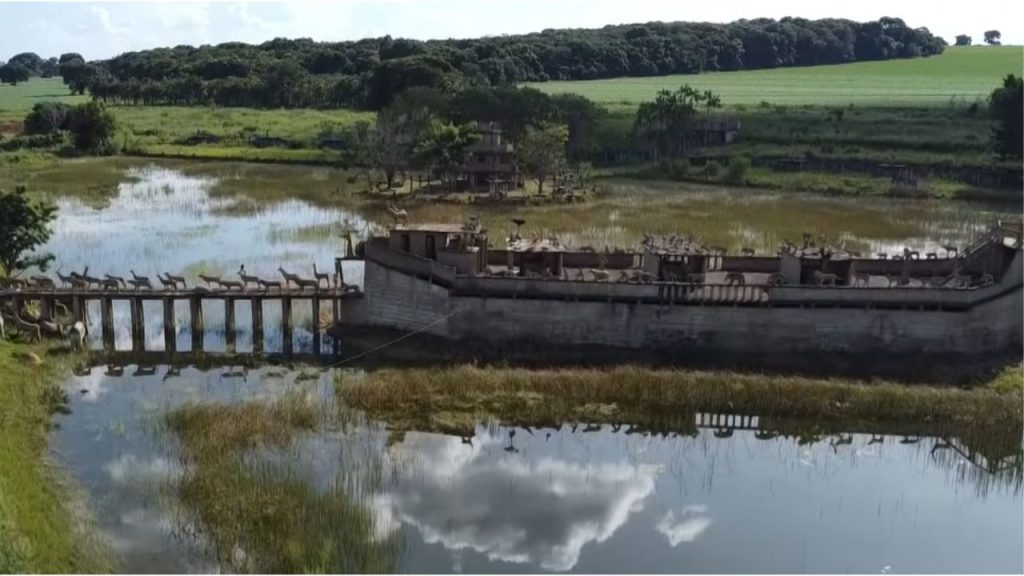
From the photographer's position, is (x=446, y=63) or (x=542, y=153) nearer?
(x=542, y=153)

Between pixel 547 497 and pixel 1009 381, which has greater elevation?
pixel 1009 381

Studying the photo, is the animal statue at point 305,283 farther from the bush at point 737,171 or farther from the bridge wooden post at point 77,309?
the bush at point 737,171

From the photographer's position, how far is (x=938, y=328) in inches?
1437

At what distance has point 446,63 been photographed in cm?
12400

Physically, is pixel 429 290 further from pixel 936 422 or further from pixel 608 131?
pixel 608 131

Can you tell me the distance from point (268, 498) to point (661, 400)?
47.7ft

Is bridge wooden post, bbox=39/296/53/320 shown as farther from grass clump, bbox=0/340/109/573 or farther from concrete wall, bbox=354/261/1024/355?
concrete wall, bbox=354/261/1024/355

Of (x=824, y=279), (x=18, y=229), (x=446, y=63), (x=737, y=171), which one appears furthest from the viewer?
(x=446, y=63)

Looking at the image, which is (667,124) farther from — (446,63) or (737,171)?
(446,63)

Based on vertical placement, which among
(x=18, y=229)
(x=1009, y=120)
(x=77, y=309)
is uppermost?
(x=1009, y=120)

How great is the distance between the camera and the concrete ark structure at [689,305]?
36.5 metres

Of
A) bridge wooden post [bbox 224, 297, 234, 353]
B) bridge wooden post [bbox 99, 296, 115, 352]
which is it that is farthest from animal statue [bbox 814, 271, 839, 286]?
bridge wooden post [bbox 99, 296, 115, 352]

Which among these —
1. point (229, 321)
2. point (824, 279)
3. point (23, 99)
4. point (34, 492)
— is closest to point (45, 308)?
point (229, 321)

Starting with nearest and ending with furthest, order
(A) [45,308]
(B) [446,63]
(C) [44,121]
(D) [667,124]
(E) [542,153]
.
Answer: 1. (A) [45,308]
2. (E) [542,153]
3. (D) [667,124]
4. (C) [44,121]
5. (B) [446,63]
